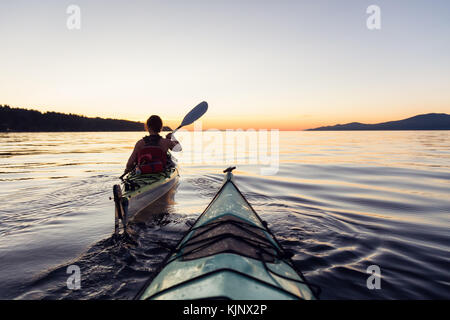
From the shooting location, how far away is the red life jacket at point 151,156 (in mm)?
6133

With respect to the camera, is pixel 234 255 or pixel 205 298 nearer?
pixel 205 298

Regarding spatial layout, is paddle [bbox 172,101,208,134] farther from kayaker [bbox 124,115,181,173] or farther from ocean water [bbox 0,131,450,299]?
kayaker [bbox 124,115,181,173]

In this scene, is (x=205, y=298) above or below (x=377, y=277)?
above

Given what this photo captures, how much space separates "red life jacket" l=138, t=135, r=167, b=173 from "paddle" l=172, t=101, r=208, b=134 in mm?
4054

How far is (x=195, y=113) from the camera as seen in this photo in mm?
10742

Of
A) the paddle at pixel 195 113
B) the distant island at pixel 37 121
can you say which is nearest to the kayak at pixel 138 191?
the paddle at pixel 195 113

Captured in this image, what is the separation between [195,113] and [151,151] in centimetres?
495

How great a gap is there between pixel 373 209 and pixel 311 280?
406cm

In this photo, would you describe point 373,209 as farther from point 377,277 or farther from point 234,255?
point 234,255

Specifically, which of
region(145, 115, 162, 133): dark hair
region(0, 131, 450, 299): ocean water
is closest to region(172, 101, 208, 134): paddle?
region(0, 131, 450, 299): ocean water

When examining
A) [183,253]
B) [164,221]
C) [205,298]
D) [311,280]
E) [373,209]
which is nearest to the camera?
[205,298]

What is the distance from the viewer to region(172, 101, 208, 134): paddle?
34.2ft
